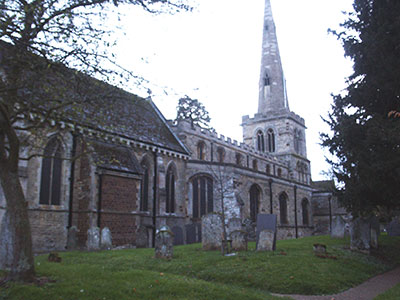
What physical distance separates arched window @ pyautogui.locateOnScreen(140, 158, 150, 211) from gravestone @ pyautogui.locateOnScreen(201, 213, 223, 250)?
811 cm

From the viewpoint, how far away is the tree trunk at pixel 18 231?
23.4ft

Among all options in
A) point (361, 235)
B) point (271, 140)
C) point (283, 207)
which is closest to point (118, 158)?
point (361, 235)

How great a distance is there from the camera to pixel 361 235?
1277 cm

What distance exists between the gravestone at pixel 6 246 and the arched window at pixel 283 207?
2538 cm

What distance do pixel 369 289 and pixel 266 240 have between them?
13.8 ft

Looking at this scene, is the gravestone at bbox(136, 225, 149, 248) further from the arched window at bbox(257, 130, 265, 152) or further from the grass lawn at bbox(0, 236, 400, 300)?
the arched window at bbox(257, 130, 265, 152)

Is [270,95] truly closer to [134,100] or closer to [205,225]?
[205,225]

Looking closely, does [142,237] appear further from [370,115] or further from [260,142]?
[260,142]

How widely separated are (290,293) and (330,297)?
80 centimetres

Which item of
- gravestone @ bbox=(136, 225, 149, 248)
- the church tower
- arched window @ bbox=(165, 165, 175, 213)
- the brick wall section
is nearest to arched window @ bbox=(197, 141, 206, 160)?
arched window @ bbox=(165, 165, 175, 213)

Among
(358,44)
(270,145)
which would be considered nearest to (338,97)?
(358,44)

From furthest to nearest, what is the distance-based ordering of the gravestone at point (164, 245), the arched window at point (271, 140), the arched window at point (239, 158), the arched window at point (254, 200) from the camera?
the arched window at point (271, 140)
the arched window at point (239, 158)
the arched window at point (254, 200)
the gravestone at point (164, 245)

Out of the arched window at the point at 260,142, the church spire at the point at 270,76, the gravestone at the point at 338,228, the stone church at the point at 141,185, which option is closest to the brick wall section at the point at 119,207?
the stone church at the point at 141,185

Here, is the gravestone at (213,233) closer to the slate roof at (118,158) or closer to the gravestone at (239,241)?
the gravestone at (239,241)
